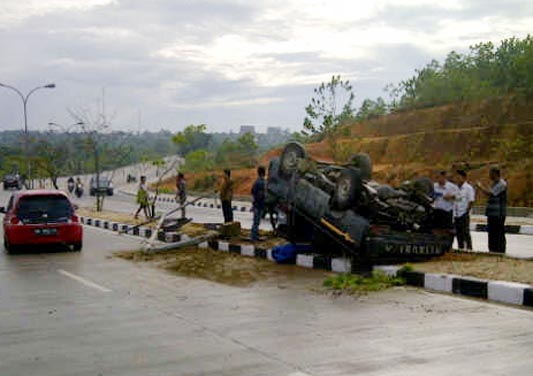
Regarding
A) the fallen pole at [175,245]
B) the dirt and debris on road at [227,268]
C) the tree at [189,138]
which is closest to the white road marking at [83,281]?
the dirt and debris on road at [227,268]

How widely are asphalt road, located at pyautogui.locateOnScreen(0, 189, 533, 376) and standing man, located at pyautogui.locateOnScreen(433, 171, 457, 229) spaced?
8.55ft

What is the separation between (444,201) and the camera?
1380 centimetres

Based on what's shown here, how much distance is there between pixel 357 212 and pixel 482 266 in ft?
7.07

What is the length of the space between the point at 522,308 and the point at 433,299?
1127 millimetres

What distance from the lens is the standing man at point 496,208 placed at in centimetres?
1308

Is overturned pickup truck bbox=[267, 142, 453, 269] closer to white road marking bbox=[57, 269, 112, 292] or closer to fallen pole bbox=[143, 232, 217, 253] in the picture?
fallen pole bbox=[143, 232, 217, 253]

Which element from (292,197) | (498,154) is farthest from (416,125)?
(292,197)

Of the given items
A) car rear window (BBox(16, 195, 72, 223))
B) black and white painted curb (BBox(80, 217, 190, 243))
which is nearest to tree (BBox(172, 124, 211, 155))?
black and white painted curb (BBox(80, 217, 190, 243))

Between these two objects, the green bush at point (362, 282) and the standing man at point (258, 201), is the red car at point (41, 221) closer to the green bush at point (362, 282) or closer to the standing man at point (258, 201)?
the standing man at point (258, 201)

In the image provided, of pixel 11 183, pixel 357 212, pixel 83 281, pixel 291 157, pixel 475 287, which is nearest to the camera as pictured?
pixel 475 287

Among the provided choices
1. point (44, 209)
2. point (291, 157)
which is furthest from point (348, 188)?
point (44, 209)

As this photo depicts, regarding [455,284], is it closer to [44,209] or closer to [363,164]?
[363,164]

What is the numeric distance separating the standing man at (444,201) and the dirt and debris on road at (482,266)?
56 cm

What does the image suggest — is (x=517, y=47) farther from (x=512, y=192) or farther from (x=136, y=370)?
(x=136, y=370)
